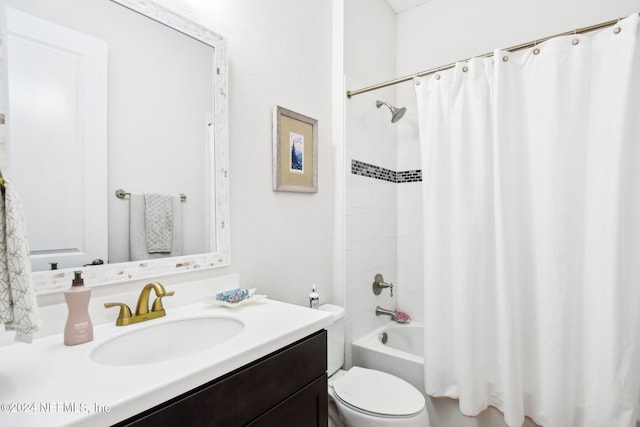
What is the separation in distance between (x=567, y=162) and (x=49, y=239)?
5.97ft

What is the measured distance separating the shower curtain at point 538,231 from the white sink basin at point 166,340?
3.39 ft

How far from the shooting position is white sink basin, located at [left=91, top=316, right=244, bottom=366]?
817 mm

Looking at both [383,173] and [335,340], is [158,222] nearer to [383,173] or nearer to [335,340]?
[335,340]

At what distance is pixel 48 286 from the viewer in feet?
2.66

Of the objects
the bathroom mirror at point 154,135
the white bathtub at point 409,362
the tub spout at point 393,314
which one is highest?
the bathroom mirror at point 154,135

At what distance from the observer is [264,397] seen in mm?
786

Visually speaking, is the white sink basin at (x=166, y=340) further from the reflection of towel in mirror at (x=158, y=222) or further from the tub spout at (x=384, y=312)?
the tub spout at (x=384, y=312)

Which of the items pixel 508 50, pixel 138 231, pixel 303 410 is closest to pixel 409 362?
pixel 303 410

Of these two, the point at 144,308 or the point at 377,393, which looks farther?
the point at 377,393

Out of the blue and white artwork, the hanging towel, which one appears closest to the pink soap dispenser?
the hanging towel

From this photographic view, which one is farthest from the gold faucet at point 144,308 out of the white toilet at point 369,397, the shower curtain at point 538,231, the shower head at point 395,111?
the shower head at point 395,111

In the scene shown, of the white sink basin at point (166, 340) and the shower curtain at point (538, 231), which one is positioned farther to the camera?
the shower curtain at point (538, 231)

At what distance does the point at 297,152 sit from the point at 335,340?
3.16 ft

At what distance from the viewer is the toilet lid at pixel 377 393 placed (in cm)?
132
